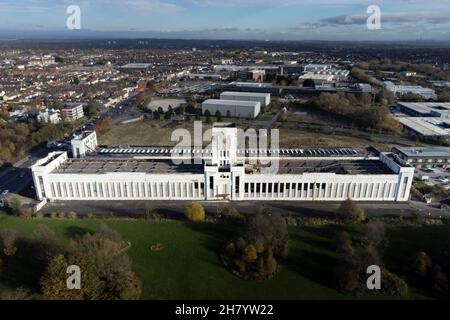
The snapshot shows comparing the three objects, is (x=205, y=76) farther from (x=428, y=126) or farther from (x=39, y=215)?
(x=39, y=215)

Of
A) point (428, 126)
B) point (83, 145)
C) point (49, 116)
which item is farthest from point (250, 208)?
point (49, 116)

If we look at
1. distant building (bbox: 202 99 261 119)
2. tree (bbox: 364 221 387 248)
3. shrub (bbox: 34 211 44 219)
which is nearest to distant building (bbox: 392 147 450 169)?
tree (bbox: 364 221 387 248)

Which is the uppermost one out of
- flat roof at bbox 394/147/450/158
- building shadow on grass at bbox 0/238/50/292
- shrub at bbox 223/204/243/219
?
flat roof at bbox 394/147/450/158

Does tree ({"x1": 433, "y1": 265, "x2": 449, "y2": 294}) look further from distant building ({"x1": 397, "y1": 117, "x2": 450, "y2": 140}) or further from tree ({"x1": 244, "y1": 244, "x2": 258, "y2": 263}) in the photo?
distant building ({"x1": 397, "y1": 117, "x2": 450, "y2": 140})

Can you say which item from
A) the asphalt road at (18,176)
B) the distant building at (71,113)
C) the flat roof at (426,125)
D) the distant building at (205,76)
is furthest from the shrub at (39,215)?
the distant building at (205,76)

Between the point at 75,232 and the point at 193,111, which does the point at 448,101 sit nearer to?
the point at 193,111

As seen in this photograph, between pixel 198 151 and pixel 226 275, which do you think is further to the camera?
pixel 198 151

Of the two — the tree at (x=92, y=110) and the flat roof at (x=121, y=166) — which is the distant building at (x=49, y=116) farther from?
the flat roof at (x=121, y=166)
